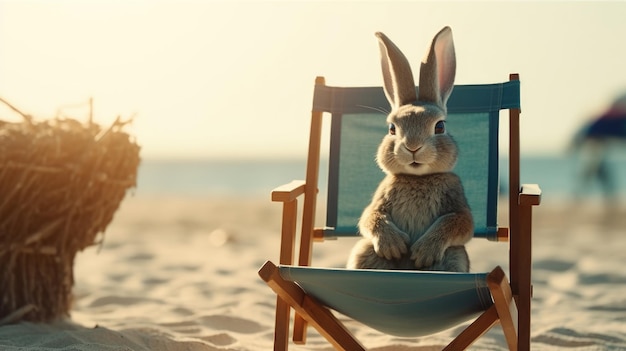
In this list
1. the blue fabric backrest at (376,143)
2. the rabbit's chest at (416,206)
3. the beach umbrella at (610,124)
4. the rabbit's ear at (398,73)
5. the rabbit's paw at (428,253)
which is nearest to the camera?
the rabbit's paw at (428,253)

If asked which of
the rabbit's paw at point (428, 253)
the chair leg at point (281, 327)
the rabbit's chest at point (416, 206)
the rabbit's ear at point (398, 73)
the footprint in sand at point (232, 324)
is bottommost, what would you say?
the footprint in sand at point (232, 324)

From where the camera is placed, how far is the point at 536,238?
865 centimetres

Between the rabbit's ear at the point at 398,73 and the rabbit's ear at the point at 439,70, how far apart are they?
0.15 feet

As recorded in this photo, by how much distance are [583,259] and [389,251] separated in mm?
4015

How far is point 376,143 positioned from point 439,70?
52 cm

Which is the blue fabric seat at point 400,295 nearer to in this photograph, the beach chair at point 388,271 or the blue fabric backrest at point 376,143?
the beach chair at point 388,271

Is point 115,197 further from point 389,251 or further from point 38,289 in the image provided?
point 389,251

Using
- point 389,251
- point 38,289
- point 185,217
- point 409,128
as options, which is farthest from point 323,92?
point 185,217

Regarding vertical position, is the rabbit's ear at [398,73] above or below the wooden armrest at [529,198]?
above

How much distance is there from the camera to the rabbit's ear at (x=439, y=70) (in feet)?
9.82

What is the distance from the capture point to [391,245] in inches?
112

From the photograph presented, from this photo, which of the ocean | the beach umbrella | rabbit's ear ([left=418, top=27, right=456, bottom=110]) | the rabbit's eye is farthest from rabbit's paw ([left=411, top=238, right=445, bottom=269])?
the ocean

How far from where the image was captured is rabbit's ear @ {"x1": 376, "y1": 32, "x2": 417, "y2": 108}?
3035 mm

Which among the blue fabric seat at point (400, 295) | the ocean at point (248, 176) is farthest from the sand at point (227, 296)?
the ocean at point (248, 176)
